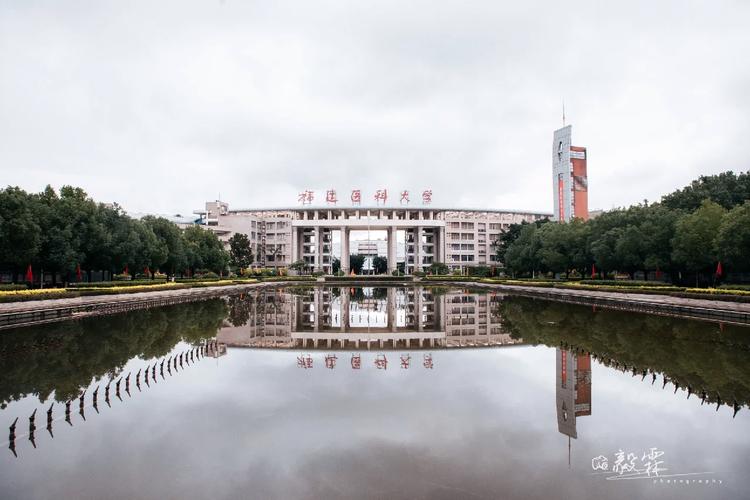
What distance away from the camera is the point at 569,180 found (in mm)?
73062

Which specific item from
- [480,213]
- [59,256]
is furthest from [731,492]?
[480,213]

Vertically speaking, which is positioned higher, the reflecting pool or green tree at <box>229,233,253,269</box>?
green tree at <box>229,233,253,269</box>

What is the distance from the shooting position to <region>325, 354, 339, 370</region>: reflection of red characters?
1180cm

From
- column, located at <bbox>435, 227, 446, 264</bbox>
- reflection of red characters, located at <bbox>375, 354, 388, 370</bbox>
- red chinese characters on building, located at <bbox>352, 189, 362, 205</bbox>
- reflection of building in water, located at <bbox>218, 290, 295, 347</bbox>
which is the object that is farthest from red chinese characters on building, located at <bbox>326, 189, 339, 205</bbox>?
reflection of red characters, located at <bbox>375, 354, 388, 370</bbox>

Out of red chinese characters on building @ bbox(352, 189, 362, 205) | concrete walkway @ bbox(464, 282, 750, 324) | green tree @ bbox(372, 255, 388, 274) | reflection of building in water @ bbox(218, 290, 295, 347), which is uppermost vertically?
red chinese characters on building @ bbox(352, 189, 362, 205)

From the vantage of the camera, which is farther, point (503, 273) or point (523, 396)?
point (503, 273)

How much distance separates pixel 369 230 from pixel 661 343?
6894 centimetres

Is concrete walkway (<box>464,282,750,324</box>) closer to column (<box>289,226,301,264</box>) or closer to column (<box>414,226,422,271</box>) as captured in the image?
column (<box>414,226,422,271</box>)

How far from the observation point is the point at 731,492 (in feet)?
17.3

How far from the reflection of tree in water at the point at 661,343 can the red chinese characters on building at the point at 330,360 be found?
6.49 m

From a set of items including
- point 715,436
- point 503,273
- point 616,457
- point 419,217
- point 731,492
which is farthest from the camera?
point 419,217

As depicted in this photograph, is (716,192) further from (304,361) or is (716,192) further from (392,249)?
(392,249)

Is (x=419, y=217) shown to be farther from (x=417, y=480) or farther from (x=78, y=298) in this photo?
(x=417, y=480)

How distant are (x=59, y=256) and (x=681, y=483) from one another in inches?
1213
